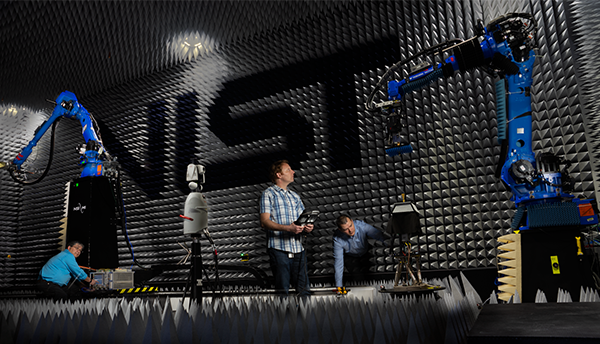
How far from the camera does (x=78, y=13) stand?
550 centimetres

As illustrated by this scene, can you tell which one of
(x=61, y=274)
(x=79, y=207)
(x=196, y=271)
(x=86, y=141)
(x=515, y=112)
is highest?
(x=86, y=141)

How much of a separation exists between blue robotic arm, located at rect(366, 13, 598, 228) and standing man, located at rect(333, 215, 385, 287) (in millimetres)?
1921

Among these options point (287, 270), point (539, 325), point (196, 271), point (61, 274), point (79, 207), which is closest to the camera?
point (539, 325)

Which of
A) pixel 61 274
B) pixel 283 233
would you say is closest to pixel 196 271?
pixel 283 233

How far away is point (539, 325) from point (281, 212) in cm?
249

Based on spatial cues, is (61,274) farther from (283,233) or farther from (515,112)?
(515,112)

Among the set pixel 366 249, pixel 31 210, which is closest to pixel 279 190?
pixel 366 249

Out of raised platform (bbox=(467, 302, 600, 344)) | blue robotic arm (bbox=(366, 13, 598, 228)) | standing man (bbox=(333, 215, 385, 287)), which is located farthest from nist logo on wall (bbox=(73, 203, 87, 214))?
raised platform (bbox=(467, 302, 600, 344))

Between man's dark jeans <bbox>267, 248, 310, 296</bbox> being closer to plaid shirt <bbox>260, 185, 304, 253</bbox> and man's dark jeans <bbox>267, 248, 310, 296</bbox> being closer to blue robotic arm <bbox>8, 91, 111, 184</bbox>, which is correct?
plaid shirt <bbox>260, 185, 304, 253</bbox>

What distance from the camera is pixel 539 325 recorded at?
65cm

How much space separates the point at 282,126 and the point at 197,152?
1713mm

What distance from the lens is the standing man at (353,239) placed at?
14.6 feet

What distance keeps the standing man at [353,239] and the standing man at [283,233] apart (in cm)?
137

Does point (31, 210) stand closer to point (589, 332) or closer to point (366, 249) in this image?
point (366, 249)
